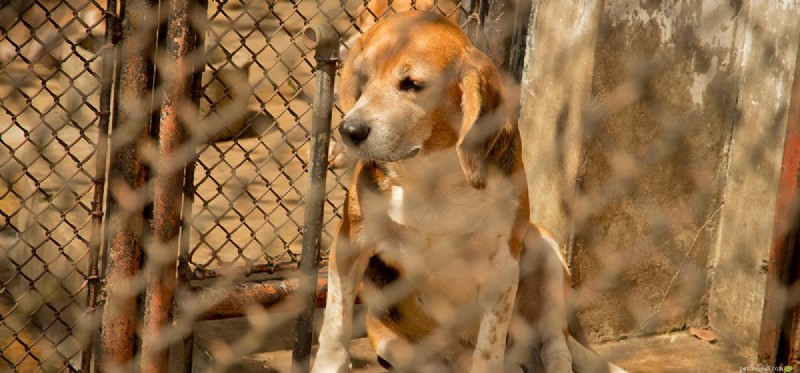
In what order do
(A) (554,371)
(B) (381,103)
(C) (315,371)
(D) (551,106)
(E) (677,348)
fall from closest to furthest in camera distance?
(B) (381,103) → (C) (315,371) → (A) (554,371) → (D) (551,106) → (E) (677,348)

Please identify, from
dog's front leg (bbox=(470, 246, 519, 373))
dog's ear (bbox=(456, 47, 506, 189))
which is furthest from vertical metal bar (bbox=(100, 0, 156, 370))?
dog's front leg (bbox=(470, 246, 519, 373))

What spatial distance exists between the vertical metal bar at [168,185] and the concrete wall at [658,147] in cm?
129

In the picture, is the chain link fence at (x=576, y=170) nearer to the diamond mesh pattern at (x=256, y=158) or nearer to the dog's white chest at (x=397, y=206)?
the diamond mesh pattern at (x=256, y=158)

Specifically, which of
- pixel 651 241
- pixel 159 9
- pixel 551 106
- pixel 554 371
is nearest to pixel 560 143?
pixel 551 106

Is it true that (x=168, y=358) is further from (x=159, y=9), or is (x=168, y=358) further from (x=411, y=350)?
(x=159, y=9)

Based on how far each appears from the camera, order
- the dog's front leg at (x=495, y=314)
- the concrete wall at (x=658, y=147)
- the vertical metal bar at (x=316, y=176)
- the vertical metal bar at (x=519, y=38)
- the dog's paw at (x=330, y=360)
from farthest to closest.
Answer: the vertical metal bar at (x=519, y=38), the concrete wall at (x=658, y=147), the dog's front leg at (x=495, y=314), the dog's paw at (x=330, y=360), the vertical metal bar at (x=316, y=176)

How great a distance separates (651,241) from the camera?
4.02m

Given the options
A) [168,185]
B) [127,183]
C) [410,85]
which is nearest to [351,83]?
[410,85]

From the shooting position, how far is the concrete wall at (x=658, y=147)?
371cm

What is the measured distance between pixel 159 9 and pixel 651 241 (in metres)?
1.92

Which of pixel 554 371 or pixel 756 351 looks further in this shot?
pixel 756 351

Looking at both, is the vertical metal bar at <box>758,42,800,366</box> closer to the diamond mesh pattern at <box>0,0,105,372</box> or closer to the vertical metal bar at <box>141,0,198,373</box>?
the vertical metal bar at <box>141,0,198,373</box>

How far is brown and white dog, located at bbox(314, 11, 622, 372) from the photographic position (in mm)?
Answer: 3080

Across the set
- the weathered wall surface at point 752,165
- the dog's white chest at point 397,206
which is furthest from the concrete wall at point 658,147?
the dog's white chest at point 397,206
